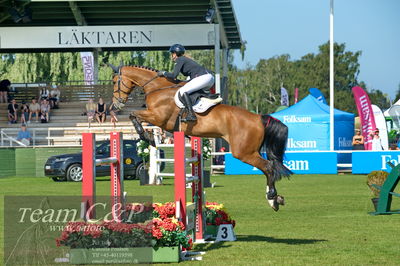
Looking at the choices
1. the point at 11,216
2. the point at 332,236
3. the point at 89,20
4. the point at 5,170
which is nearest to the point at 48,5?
the point at 89,20

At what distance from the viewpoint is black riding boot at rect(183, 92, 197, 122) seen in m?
11.2

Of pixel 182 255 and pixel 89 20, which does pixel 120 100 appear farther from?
pixel 89 20

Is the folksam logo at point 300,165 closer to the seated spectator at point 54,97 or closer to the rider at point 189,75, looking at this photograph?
the seated spectator at point 54,97

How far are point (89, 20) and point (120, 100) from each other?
26858 mm

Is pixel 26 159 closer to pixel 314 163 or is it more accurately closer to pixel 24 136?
pixel 24 136

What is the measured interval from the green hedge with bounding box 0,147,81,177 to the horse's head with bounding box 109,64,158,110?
1764 centimetres

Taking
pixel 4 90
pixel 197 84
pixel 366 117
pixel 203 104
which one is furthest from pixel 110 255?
pixel 4 90

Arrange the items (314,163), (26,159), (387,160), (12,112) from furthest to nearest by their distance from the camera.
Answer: (12,112), (26,159), (314,163), (387,160)

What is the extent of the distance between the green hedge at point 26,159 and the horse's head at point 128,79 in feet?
57.9

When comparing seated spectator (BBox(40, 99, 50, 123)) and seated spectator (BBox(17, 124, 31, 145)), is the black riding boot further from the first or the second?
seated spectator (BBox(40, 99, 50, 123))

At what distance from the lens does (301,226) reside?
506 inches

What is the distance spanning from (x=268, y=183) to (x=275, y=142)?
26.7 inches

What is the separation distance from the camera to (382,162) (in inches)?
1104

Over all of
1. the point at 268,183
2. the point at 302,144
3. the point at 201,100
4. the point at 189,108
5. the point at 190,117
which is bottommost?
the point at 268,183
